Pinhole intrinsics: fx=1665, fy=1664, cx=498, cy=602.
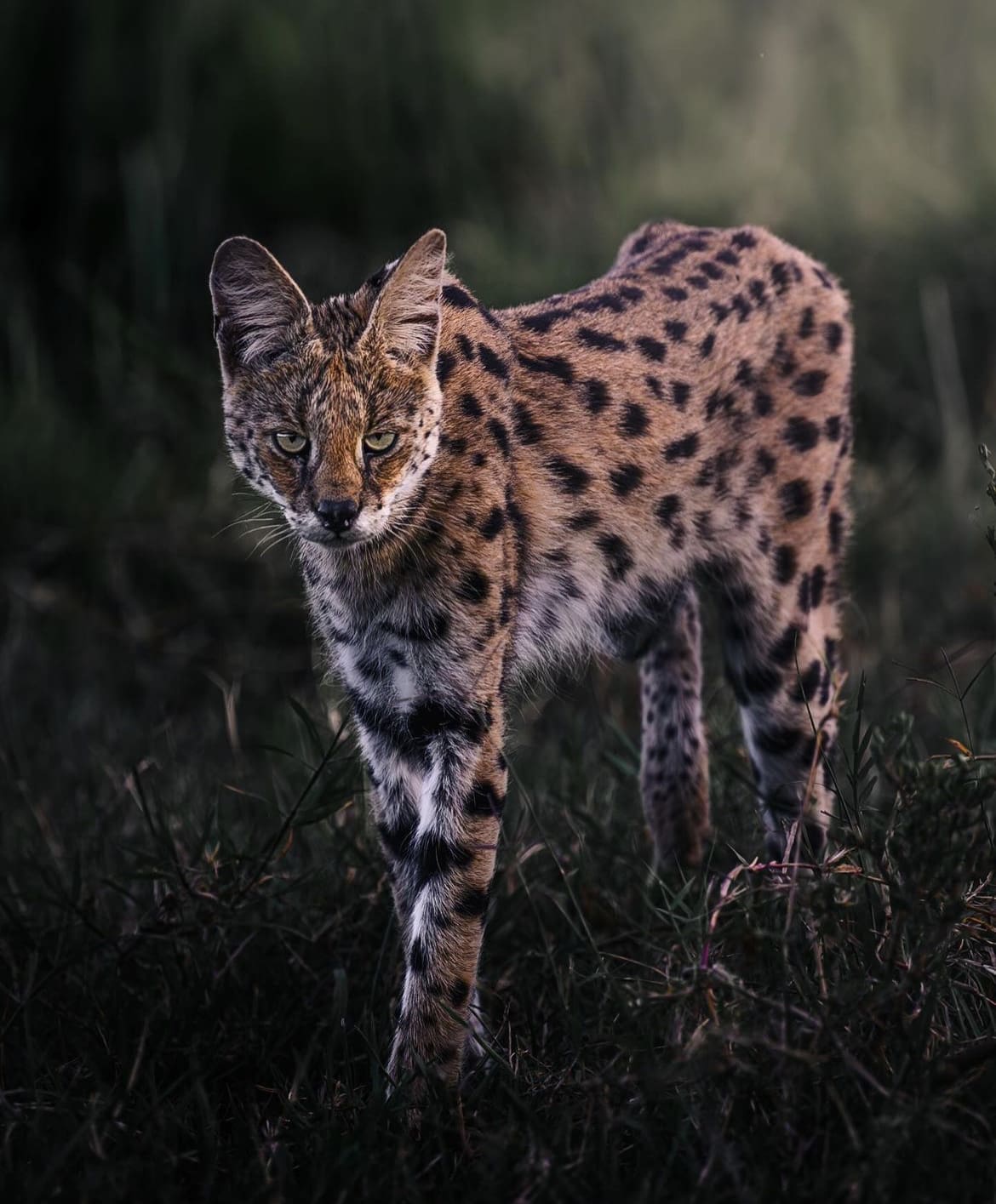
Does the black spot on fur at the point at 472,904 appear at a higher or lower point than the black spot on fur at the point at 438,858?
lower

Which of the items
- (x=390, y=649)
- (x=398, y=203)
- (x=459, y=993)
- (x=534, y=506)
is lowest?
(x=459, y=993)

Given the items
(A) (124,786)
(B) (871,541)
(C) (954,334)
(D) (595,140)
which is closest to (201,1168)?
(A) (124,786)

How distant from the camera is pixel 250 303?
371 cm

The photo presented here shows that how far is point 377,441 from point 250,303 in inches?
17.0

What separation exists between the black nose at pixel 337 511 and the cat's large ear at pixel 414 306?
41 cm

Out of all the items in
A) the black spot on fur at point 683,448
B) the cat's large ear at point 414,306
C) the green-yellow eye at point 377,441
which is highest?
the cat's large ear at point 414,306

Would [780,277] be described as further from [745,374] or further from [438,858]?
[438,858]

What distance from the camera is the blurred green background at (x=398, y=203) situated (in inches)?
277

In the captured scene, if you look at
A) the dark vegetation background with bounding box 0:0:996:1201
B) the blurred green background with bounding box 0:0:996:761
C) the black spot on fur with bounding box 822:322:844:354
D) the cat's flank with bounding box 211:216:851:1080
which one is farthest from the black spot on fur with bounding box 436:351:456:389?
the blurred green background with bounding box 0:0:996:761

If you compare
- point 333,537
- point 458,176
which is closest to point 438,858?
point 333,537

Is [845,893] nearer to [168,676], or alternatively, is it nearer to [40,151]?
[168,676]

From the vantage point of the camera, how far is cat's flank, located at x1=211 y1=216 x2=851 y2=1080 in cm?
366

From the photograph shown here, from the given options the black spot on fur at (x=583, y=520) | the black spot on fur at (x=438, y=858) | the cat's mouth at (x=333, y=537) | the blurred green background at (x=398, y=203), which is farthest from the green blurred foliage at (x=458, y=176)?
the cat's mouth at (x=333, y=537)

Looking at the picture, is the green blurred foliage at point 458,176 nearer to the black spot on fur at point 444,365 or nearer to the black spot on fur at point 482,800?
the black spot on fur at point 444,365
